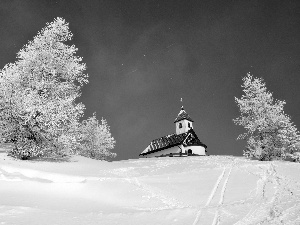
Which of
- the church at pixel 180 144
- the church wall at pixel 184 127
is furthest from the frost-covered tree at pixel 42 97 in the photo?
the church wall at pixel 184 127

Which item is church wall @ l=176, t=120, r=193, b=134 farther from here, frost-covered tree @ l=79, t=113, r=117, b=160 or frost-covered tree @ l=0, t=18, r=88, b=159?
frost-covered tree @ l=0, t=18, r=88, b=159

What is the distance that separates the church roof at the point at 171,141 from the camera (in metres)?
60.1

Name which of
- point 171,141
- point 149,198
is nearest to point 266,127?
point 149,198

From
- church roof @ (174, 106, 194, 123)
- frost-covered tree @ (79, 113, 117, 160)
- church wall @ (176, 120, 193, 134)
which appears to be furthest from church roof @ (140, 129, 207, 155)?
frost-covered tree @ (79, 113, 117, 160)

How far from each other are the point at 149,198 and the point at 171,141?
171 ft

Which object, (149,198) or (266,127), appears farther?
(266,127)

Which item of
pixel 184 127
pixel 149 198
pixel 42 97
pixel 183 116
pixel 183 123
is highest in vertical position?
pixel 183 116

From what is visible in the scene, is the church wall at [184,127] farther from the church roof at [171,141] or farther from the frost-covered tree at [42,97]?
the frost-covered tree at [42,97]

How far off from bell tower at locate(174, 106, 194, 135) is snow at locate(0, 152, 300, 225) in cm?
5413

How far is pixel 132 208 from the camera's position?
9.03m

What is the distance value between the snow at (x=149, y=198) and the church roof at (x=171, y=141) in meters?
45.2

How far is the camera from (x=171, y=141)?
6212 cm

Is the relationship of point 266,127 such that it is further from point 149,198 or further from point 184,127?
point 184,127

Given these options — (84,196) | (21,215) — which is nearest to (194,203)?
(84,196)
